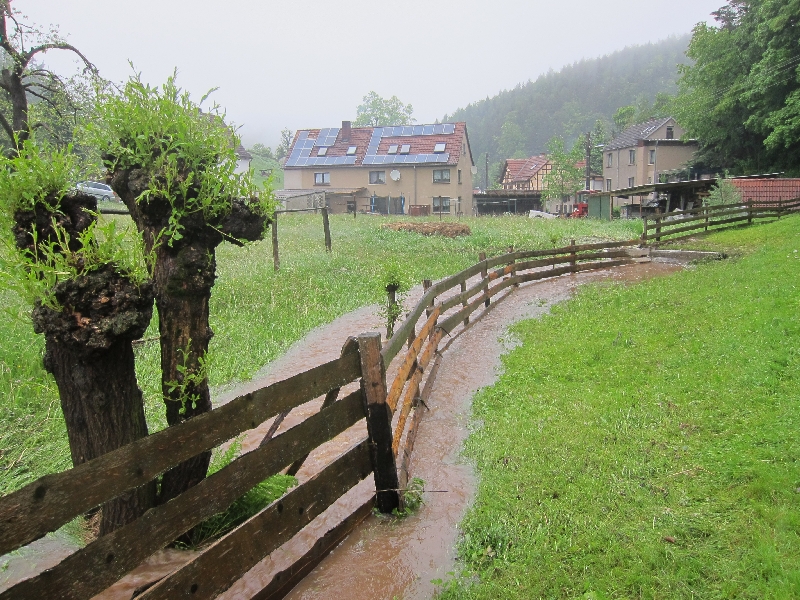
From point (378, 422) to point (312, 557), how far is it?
3.35 ft

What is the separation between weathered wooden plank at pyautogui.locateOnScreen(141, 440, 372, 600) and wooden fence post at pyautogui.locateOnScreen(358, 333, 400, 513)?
0.11 metres

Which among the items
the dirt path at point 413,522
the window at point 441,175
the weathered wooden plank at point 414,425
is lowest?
the dirt path at point 413,522

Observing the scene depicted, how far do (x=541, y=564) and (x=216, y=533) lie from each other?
2161 millimetres

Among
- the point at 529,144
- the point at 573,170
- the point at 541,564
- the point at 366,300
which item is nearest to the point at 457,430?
the point at 541,564

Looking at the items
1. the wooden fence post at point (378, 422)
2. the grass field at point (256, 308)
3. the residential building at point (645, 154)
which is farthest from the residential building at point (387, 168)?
the wooden fence post at point (378, 422)

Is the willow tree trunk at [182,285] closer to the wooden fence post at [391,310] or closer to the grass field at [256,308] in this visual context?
the grass field at [256,308]

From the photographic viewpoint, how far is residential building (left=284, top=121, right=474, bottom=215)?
57.2m

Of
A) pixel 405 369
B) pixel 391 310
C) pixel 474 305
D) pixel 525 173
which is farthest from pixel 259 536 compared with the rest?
pixel 525 173

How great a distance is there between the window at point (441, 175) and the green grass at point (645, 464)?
48.2 metres

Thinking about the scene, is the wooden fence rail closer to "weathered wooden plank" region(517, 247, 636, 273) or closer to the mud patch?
"weathered wooden plank" region(517, 247, 636, 273)

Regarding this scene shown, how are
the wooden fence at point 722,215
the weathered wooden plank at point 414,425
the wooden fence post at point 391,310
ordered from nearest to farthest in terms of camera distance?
the weathered wooden plank at point 414,425
the wooden fence post at point 391,310
the wooden fence at point 722,215

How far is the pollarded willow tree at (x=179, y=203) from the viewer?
367 centimetres

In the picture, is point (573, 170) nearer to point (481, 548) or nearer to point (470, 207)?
point (470, 207)

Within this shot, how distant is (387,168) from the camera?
58.3 meters
